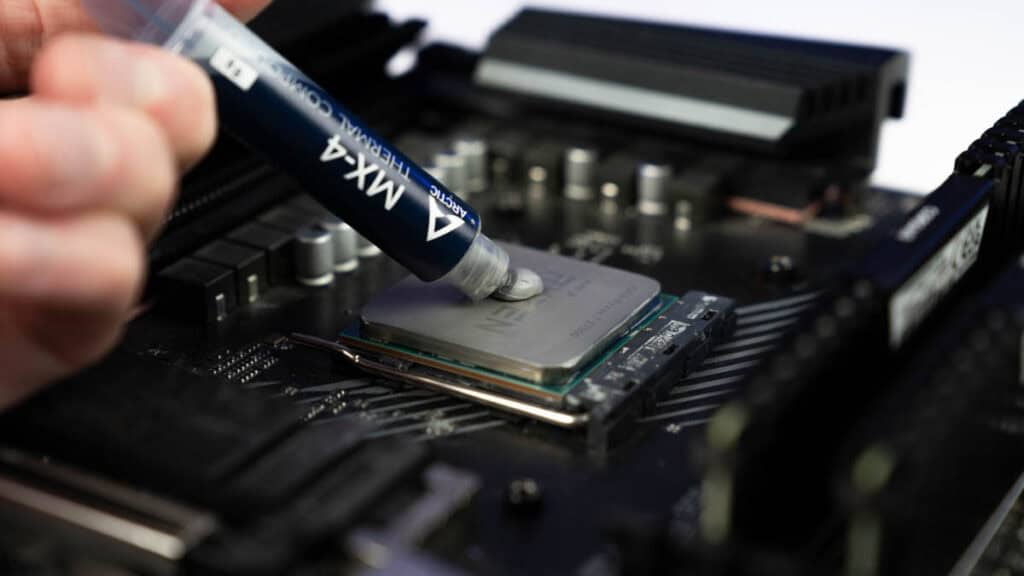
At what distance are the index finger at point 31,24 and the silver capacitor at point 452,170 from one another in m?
0.61

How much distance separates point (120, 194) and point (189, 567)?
371mm

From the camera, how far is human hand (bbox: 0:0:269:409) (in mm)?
1232

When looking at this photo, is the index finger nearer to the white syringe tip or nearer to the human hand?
the white syringe tip

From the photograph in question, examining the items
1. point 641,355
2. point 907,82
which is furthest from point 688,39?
point 641,355

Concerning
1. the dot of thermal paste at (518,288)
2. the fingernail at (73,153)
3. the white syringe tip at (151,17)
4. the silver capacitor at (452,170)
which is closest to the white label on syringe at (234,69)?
the white syringe tip at (151,17)

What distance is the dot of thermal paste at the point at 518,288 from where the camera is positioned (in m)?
1.82

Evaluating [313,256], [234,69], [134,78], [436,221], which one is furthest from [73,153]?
[313,256]

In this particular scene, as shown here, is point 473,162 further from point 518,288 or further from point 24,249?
point 24,249

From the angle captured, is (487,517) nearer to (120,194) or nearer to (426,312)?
(426,312)

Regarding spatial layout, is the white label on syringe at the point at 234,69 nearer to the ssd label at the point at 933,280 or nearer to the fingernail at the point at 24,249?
the fingernail at the point at 24,249

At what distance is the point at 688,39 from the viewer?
253 centimetres

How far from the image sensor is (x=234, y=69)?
58.0 inches

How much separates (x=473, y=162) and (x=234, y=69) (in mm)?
972

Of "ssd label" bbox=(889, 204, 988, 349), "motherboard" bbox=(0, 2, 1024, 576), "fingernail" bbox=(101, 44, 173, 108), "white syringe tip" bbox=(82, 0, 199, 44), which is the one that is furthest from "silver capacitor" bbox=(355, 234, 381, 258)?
"ssd label" bbox=(889, 204, 988, 349)
